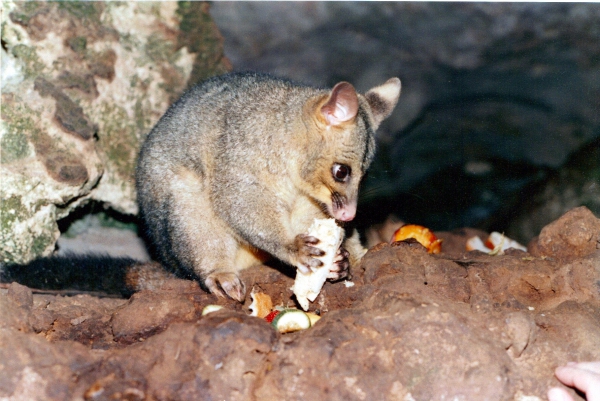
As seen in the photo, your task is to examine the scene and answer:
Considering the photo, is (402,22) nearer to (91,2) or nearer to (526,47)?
(526,47)

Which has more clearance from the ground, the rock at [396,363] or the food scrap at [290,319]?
the rock at [396,363]

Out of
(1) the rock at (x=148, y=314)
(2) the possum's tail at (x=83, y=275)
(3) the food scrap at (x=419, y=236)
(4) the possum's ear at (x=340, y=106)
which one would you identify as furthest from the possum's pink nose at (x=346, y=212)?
(2) the possum's tail at (x=83, y=275)

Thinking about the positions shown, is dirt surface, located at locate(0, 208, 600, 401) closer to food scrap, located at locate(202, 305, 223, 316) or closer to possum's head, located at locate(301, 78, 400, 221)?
food scrap, located at locate(202, 305, 223, 316)

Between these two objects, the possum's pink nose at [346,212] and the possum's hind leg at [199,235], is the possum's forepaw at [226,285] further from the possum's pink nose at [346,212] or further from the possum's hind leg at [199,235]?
the possum's pink nose at [346,212]

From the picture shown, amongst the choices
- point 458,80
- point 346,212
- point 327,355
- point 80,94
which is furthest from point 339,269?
point 458,80

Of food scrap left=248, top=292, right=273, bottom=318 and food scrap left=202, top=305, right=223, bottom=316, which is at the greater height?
food scrap left=202, top=305, right=223, bottom=316

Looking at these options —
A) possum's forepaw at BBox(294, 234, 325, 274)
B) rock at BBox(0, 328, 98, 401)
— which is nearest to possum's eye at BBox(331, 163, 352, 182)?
possum's forepaw at BBox(294, 234, 325, 274)

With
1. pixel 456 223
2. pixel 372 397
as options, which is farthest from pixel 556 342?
pixel 456 223
